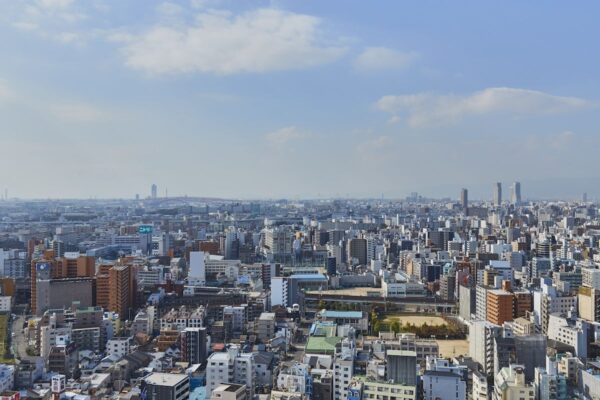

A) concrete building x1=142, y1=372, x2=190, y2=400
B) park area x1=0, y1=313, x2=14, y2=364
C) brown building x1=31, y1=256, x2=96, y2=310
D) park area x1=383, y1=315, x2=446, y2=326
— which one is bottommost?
park area x1=383, y1=315, x2=446, y2=326

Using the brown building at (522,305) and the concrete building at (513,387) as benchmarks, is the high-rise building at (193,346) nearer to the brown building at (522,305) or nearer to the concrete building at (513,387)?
the concrete building at (513,387)

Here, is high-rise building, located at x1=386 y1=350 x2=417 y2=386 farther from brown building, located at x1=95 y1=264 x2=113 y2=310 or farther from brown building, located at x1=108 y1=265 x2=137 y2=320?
brown building, located at x1=95 y1=264 x2=113 y2=310

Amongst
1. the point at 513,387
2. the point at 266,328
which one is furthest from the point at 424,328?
the point at 513,387

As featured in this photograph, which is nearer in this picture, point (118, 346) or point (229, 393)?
point (229, 393)

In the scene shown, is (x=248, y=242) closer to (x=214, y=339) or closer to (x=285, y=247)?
(x=285, y=247)

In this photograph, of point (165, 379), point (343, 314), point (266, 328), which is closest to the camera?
point (165, 379)

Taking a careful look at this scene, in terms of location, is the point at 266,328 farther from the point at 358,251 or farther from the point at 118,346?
the point at 358,251

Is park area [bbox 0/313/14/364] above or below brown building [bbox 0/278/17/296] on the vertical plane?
below

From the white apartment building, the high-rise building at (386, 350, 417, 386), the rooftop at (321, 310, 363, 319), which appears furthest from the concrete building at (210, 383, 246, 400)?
the rooftop at (321, 310, 363, 319)

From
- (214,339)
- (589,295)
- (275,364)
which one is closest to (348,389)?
(275,364)

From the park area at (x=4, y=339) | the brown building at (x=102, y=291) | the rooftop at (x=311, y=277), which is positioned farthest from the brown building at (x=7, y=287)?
the rooftop at (x=311, y=277)

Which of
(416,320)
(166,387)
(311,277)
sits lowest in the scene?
(416,320)

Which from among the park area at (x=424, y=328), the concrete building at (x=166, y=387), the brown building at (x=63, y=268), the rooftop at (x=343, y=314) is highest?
the brown building at (x=63, y=268)
